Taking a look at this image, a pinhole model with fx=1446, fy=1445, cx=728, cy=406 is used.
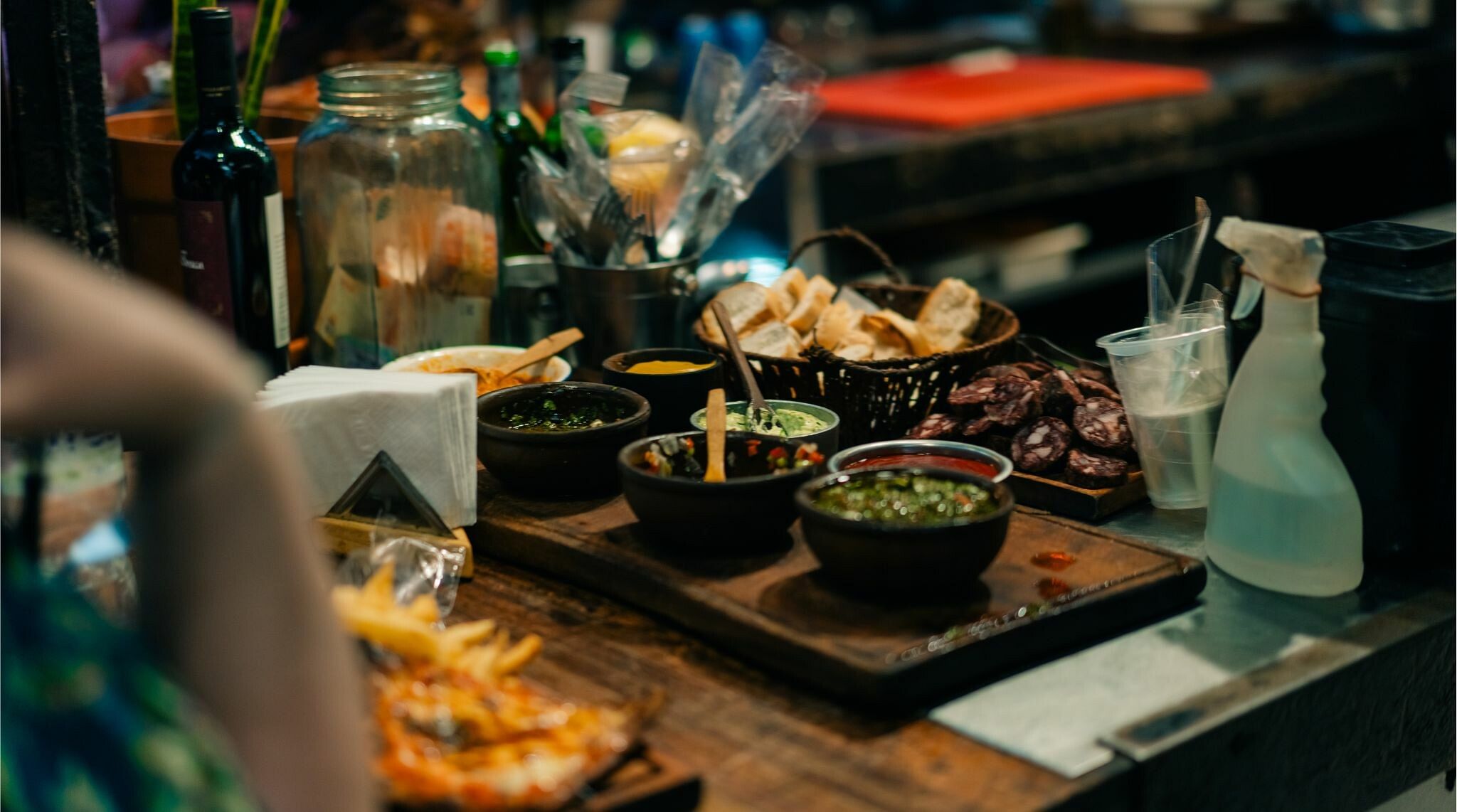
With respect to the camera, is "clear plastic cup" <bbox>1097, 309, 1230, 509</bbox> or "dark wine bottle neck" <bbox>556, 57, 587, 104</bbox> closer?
"clear plastic cup" <bbox>1097, 309, 1230, 509</bbox>

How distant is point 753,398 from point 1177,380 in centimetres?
46

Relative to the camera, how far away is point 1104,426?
163 cm

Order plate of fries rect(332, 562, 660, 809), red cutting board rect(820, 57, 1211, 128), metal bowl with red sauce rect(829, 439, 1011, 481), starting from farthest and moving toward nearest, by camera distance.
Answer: red cutting board rect(820, 57, 1211, 128) → metal bowl with red sauce rect(829, 439, 1011, 481) → plate of fries rect(332, 562, 660, 809)

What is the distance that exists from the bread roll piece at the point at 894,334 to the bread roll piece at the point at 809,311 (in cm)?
8

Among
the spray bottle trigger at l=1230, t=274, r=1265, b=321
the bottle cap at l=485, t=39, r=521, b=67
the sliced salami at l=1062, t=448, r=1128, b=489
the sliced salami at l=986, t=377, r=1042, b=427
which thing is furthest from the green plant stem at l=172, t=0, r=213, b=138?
the spray bottle trigger at l=1230, t=274, r=1265, b=321

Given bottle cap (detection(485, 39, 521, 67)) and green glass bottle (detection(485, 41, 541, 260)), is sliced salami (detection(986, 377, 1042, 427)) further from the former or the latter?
bottle cap (detection(485, 39, 521, 67))

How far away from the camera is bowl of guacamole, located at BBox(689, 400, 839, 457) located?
156 cm

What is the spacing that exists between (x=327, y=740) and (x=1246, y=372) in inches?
37.6

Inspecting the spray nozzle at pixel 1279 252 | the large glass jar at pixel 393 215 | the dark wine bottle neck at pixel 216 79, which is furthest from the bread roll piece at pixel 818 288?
the dark wine bottle neck at pixel 216 79

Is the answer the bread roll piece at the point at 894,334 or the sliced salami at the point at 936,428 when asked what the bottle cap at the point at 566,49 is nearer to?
the bread roll piece at the point at 894,334

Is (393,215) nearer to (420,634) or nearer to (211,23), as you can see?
(211,23)

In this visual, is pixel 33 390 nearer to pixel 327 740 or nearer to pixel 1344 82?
pixel 327 740

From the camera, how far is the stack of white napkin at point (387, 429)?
1424 mm

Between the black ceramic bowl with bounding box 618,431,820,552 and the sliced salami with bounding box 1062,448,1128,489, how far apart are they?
342mm
